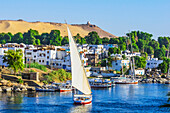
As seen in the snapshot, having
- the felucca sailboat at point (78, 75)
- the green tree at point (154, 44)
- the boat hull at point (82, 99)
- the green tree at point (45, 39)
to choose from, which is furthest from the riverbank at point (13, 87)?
the green tree at point (154, 44)

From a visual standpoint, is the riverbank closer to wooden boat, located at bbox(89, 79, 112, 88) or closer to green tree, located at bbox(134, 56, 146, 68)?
wooden boat, located at bbox(89, 79, 112, 88)

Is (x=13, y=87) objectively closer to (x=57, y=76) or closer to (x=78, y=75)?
(x=57, y=76)

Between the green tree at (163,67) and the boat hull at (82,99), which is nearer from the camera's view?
the boat hull at (82,99)

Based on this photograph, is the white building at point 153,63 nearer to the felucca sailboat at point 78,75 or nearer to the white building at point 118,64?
the white building at point 118,64

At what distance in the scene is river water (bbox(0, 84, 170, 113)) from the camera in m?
44.7

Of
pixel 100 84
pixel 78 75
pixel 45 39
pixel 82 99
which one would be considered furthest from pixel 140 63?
pixel 78 75

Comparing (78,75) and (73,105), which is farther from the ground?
(78,75)

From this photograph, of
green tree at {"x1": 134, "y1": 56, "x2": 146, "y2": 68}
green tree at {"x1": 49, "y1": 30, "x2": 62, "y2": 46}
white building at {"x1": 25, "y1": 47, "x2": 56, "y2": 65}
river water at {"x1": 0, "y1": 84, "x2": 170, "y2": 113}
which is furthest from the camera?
green tree at {"x1": 49, "y1": 30, "x2": 62, "y2": 46}

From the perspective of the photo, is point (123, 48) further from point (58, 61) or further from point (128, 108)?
point (128, 108)

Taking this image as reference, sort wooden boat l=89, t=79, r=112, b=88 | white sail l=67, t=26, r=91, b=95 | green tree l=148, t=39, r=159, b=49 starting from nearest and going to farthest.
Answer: white sail l=67, t=26, r=91, b=95 < wooden boat l=89, t=79, r=112, b=88 < green tree l=148, t=39, r=159, b=49

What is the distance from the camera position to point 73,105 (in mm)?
47500

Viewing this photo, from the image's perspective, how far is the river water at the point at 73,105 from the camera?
4472 cm

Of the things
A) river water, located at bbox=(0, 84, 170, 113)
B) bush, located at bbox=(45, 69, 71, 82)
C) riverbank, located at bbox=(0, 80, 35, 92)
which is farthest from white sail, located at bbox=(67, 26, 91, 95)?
bush, located at bbox=(45, 69, 71, 82)

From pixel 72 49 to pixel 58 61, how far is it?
44.8 m
